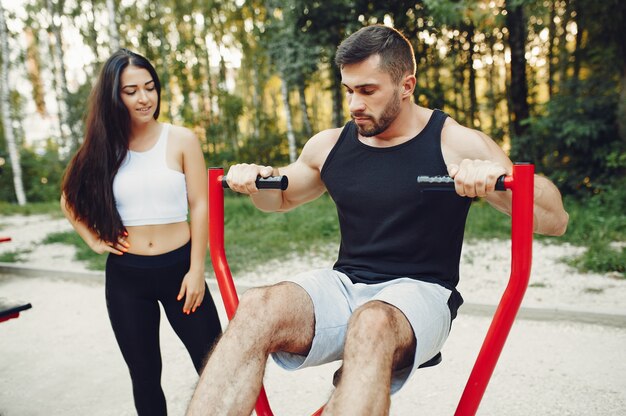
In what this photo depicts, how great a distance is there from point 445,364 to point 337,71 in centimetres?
915

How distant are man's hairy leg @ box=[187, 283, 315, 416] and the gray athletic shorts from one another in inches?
1.4

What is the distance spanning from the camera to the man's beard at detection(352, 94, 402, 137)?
1751 mm

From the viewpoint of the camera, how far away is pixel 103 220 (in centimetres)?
212

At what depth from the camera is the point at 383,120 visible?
1.75 meters

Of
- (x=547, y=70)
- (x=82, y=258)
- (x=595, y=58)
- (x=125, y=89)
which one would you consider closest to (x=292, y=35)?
(x=595, y=58)

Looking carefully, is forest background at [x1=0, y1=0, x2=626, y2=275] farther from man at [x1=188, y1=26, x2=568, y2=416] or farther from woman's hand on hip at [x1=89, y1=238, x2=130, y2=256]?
woman's hand on hip at [x1=89, y1=238, x2=130, y2=256]

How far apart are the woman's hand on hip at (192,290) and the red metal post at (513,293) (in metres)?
1.13

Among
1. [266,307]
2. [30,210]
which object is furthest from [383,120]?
[30,210]

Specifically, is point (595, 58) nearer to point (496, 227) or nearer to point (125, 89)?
point (496, 227)

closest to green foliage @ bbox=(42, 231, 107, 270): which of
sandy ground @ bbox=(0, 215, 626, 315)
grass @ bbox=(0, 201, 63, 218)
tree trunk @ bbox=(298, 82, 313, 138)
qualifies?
sandy ground @ bbox=(0, 215, 626, 315)

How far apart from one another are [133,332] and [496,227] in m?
5.58

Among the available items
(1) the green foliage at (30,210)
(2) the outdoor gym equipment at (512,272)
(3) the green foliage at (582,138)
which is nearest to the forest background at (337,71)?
(3) the green foliage at (582,138)

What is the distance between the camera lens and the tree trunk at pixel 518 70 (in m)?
9.76

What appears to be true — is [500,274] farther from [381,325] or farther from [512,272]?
A: [381,325]
